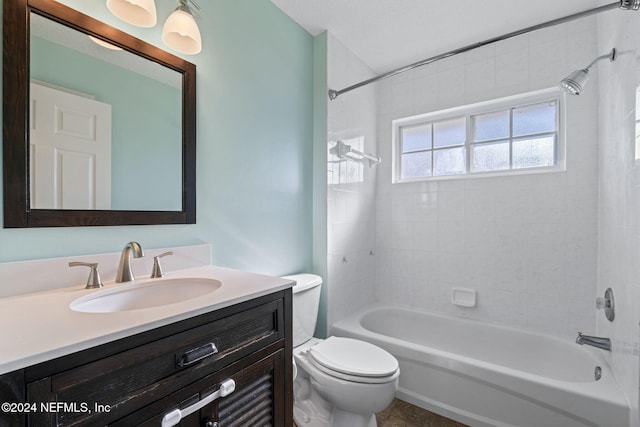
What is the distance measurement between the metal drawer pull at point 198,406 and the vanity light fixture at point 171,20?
1.27m

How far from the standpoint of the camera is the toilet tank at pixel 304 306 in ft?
5.31

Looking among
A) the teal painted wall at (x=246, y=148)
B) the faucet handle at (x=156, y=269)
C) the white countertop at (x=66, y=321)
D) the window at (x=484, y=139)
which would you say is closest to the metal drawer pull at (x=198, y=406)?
the white countertop at (x=66, y=321)

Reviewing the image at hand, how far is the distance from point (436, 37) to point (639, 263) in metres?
1.78

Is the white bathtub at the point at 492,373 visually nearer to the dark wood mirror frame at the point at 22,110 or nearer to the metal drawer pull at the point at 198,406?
the metal drawer pull at the point at 198,406

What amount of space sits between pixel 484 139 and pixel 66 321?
2630 millimetres

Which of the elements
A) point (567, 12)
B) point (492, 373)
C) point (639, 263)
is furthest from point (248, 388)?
point (567, 12)

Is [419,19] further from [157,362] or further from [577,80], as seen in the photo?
[157,362]

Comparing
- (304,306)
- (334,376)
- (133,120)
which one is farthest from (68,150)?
(334,376)

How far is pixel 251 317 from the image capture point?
922 mm

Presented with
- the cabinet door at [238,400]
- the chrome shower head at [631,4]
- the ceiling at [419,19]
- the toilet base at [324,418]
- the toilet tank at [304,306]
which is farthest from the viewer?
the ceiling at [419,19]

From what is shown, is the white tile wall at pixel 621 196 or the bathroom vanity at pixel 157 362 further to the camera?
the white tile wall at pixel 621 196

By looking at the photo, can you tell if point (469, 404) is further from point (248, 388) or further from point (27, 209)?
point (27, 209)

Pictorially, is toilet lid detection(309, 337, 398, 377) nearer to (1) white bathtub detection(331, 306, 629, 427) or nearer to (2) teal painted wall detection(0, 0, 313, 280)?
(1) white bathtub detection(331, 306, 629, 427)

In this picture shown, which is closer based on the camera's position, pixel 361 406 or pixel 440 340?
pixel 361 406
